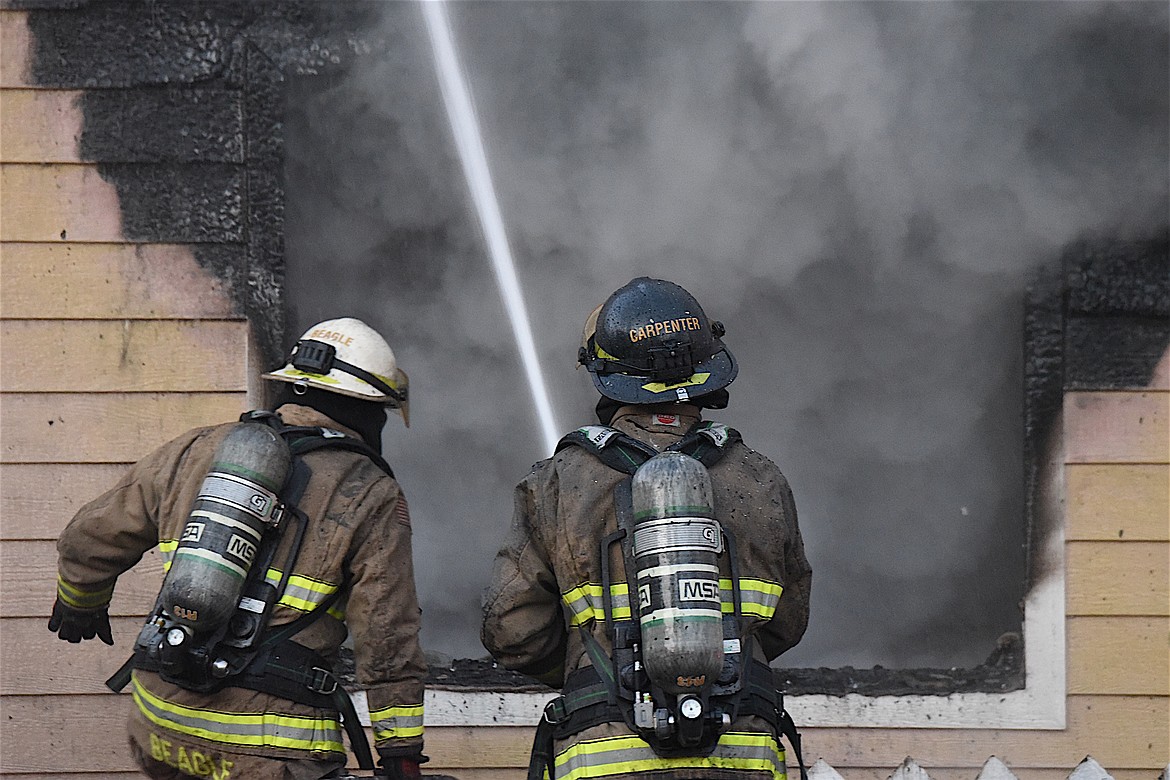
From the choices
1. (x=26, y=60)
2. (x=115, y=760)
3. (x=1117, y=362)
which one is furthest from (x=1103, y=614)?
(x=26, y=60)

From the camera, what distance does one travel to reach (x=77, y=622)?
12.3 ft

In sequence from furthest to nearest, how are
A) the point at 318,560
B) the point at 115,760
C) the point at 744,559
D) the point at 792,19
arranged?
→ the point at 792,19 < the point at 115,760 < the point at 318,560 < the point at 744,559

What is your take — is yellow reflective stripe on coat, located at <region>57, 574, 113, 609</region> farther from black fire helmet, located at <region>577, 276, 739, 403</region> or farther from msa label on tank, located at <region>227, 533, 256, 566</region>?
black fire helmet, located at <region>577, 276, 739, 403</region>

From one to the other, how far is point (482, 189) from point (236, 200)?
0.94m

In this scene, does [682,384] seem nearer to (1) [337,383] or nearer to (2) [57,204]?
(1) [337,383]

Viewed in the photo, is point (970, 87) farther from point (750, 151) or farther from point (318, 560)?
point (318, 560)

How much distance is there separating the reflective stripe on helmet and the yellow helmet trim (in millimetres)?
502

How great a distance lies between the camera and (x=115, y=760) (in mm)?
4605

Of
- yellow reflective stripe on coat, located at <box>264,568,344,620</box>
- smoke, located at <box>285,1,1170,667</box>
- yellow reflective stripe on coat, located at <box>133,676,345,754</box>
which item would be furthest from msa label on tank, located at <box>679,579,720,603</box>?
smoke, located at <box>285,1,1170,667</box>

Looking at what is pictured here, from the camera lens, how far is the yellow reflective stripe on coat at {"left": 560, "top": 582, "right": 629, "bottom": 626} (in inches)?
116

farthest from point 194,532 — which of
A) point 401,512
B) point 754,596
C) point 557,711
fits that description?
point 754,596

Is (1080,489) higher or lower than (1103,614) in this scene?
higher

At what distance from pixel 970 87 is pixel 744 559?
2.73m

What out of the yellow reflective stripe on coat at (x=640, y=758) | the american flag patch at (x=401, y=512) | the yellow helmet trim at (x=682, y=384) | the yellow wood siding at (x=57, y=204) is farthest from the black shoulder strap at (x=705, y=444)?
the yellow wood siding at (x=57, y=204)
